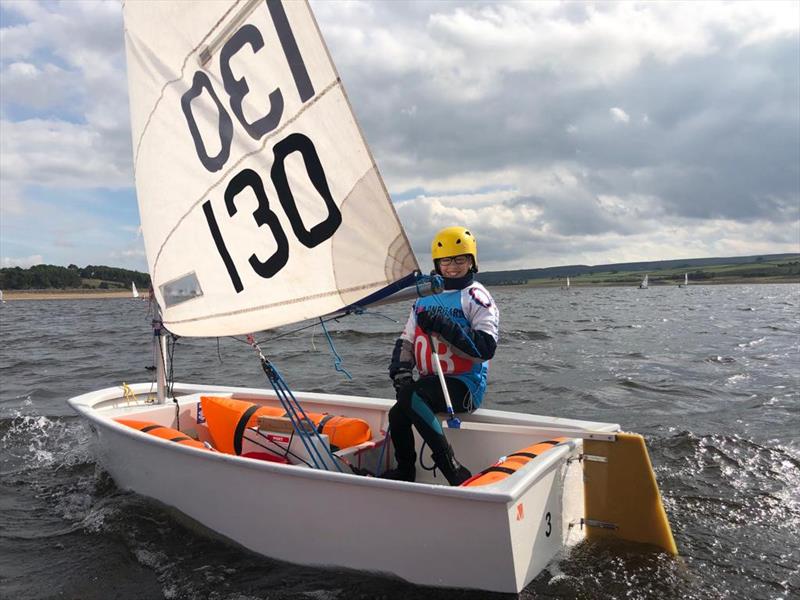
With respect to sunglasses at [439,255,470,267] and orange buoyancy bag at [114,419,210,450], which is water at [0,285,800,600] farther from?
sunglasses at [439,255,470,267]

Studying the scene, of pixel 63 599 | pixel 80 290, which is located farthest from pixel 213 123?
pixel 80 290

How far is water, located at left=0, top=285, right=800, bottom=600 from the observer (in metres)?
3.29

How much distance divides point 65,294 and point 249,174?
3247 inches

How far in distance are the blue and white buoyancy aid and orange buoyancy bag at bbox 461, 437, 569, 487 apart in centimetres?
65

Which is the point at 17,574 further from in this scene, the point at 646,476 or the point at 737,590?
the point at 737,590

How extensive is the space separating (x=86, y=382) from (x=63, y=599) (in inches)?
300

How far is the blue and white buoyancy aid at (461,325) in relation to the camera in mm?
3668

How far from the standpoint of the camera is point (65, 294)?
245 ft

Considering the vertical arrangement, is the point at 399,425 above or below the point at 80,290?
below

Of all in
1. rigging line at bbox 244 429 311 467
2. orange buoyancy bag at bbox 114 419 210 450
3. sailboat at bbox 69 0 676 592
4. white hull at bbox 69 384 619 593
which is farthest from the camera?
rigging line at bbox 244 429 311 467

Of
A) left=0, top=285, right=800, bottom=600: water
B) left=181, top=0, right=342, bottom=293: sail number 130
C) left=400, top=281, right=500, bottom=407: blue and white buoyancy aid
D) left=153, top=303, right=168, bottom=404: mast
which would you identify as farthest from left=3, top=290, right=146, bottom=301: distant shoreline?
left=400, top=281, right=500, bottom=407: blue and white buoyancy aid

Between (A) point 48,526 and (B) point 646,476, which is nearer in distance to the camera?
(B) point 646,476

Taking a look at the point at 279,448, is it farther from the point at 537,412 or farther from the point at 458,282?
the point at 537,412

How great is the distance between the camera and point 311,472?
10.2 feet
